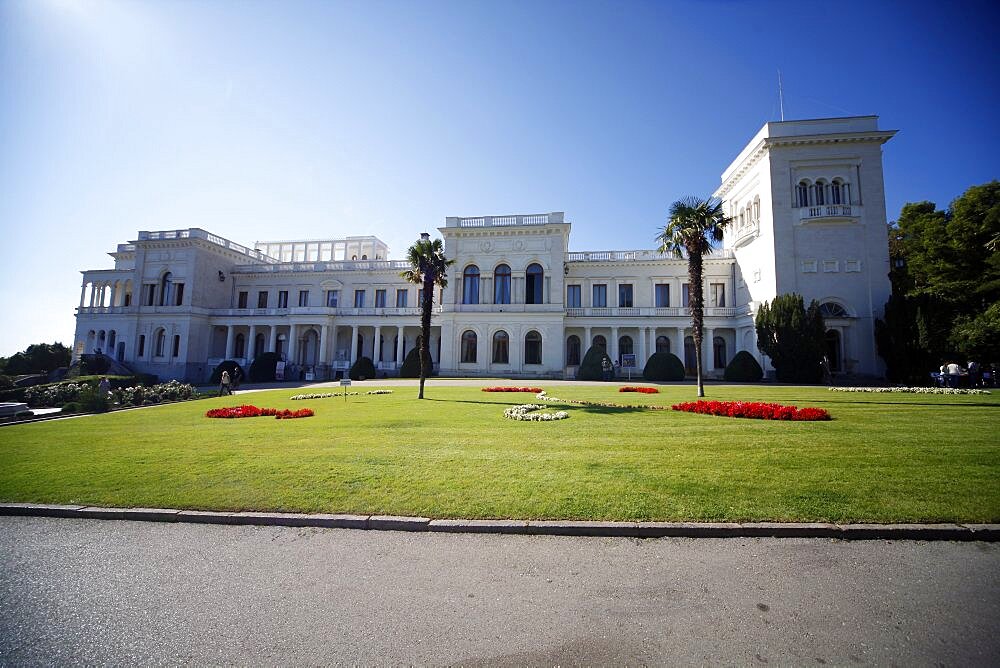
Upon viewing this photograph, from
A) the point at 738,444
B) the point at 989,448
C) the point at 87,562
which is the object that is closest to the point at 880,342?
the point at 989,448

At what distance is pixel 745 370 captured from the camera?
3167 cm

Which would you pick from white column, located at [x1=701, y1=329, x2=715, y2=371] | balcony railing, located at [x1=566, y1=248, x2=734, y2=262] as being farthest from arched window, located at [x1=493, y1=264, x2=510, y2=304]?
white column, located at [x1=701, y1=329, x2=715, y2=371]

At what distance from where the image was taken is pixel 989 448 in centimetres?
802

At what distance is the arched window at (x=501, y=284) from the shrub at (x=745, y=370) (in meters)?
19.6

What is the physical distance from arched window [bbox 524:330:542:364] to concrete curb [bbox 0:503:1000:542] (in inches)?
1317

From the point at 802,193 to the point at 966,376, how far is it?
16.9 metres

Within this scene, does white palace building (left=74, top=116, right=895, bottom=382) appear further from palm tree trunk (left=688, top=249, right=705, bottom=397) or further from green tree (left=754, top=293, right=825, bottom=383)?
palm tree trunk (left=688, top=249, right=705, bottom=397)

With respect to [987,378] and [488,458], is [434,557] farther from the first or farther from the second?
[987,378]

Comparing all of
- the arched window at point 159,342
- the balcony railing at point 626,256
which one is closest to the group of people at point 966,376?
the balcony railing at point 626,256

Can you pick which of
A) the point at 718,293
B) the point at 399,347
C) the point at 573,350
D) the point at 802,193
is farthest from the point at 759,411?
the point at 399,347

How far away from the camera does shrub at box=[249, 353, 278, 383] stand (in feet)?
128

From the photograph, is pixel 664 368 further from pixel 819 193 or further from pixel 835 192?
pixel 835 192

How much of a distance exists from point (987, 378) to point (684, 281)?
21.4m

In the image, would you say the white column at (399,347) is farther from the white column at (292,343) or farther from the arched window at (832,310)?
the arched window at (832,310)
